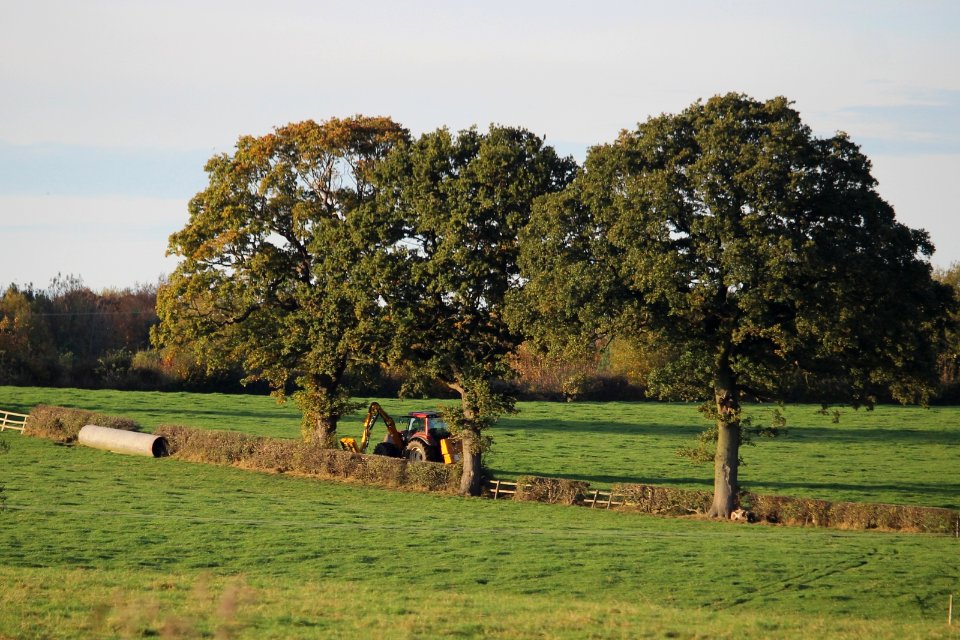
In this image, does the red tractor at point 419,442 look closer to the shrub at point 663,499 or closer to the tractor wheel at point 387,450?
the tractor wheel at point 387,450

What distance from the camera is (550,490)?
139 ft

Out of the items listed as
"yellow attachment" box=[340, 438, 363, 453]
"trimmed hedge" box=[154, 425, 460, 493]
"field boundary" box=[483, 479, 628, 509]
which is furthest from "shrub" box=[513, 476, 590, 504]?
"yellow attachment" box=[340, 438, 363, 453]

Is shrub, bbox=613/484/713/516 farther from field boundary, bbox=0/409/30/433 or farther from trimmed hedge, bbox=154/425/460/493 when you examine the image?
field boundary, bbox=0/409/30/433

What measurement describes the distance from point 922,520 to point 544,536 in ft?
40.5

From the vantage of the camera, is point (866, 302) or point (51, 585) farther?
point (866, 302)

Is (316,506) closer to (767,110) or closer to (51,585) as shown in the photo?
(51,585)

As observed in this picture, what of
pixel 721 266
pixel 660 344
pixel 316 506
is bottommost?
pixel 316 506

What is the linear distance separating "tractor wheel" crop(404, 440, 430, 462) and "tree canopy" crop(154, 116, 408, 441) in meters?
3.31

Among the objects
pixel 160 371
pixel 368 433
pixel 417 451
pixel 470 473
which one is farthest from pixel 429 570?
pixel 160 371

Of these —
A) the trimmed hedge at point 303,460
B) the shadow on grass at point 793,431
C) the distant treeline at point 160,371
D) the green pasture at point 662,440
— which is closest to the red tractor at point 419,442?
the trimmed hedge at point 303,460

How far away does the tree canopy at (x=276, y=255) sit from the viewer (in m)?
46.6

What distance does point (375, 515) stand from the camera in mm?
37219

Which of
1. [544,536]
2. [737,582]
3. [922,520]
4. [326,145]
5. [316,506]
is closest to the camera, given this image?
[737,582]

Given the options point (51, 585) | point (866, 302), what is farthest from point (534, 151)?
point (51, 585)
